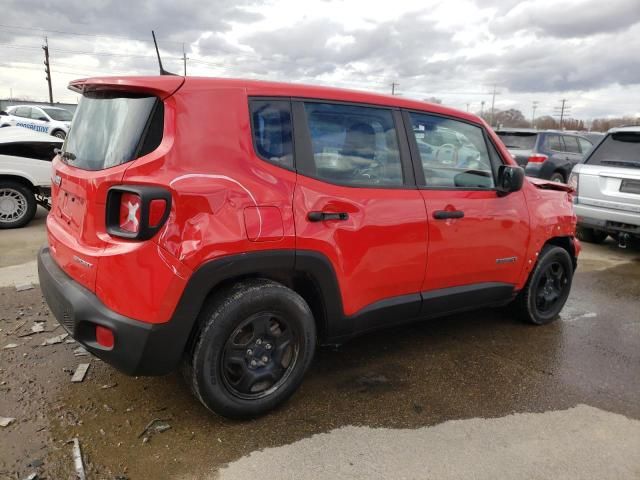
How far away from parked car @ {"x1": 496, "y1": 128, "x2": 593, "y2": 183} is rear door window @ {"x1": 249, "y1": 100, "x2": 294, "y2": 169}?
9764 millimetres

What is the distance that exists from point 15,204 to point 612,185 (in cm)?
795

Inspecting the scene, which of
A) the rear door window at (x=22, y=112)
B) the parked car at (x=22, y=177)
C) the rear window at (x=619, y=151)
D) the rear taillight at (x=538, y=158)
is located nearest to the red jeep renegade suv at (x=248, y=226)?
the rear window at (x=619, y=151)

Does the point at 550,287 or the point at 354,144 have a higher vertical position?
the point at 354,144

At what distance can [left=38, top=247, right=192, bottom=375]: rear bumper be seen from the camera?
2.29m

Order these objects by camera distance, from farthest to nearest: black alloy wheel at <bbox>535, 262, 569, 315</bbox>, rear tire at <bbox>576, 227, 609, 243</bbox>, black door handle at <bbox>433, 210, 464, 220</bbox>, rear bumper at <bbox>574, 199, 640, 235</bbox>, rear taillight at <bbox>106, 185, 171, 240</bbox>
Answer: rear tire at <bbox>576, 227, 609, 243</bbox> < rear bumper at <bbox>574, 199, 640, 235</bbox> < black alloy wheel at <bbox>535, 262, 569, 315</bbox> < black door handle at <bbox>433, 210, 464, 220</bbox> < rear taillight at <bbox>106, 185, 171, 240</bbox>

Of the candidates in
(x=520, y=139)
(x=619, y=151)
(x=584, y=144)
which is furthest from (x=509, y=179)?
(x=584, y=144)

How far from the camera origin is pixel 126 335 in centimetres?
229

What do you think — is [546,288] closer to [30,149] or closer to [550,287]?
[550,287]

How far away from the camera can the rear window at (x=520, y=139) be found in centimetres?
1161

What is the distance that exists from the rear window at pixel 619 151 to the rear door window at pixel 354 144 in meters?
4.70

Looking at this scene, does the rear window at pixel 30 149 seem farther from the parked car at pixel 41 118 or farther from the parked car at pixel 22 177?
the parked car at pixel 41 118

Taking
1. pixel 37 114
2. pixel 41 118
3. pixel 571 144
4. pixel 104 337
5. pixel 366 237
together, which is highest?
pixel 37 114

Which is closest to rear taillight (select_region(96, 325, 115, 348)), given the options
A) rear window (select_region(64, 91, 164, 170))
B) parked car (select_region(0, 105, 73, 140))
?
rear window (select_region(64, 91, 164, 170))

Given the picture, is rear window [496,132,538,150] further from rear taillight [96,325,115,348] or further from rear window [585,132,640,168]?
rear taillight [96,325,115,348]
